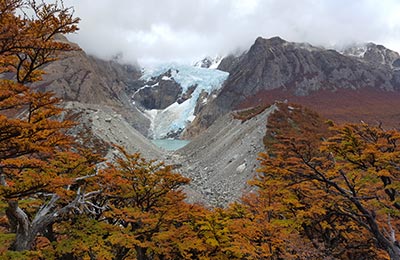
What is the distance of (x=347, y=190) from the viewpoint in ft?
43.1

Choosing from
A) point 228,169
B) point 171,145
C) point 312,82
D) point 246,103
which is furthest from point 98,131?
point 171,145

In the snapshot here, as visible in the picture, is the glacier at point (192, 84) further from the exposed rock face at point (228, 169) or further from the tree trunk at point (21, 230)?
the tree trunk at point (21, 230)

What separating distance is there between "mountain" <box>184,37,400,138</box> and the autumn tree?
205ft

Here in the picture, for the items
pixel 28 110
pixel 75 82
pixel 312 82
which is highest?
pixel 312 82

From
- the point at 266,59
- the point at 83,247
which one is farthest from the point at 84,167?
the point at 266,59

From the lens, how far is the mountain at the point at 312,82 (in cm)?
8138

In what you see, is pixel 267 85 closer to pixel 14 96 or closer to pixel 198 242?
pixel 198 242

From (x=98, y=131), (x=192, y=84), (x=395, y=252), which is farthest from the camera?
(x=192, y=84)

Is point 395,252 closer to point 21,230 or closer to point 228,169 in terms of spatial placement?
point 21,230

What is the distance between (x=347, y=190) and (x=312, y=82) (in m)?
83.6

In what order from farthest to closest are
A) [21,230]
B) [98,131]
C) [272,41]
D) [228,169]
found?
[272,41]
[98,131]
[228,169]
[21,230]

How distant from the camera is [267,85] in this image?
96.6 m

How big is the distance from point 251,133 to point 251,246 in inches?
1207

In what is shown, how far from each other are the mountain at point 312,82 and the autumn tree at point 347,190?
62598mm
